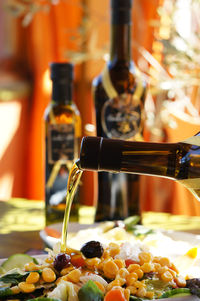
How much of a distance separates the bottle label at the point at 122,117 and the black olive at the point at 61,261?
1.59 ft

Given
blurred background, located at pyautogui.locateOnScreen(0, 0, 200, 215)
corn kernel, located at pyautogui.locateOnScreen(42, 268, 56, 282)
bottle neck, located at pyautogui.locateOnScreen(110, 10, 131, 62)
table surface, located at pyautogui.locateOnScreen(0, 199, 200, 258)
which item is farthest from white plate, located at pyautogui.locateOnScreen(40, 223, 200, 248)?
blurred background, located at pyautogui.locateOnScreen(0, 0, 200, 215)

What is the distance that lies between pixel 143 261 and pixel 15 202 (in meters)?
0.81

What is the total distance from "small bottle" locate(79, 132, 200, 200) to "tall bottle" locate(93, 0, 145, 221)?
0.45 m

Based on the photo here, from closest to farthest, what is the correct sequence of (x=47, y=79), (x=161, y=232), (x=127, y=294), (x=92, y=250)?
(x=127, y=294) → (x=92, y=250) → (x=161, y=232) → (x=47, y=79)

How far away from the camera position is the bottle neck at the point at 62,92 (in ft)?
3.75

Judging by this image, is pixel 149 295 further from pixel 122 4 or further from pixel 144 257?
pixel 122 4

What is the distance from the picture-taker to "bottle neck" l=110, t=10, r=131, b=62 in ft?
3.79

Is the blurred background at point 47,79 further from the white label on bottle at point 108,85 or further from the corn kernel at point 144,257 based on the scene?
the corn kernel at point 144,257

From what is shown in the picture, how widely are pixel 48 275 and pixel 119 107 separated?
562mm

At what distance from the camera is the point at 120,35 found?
119 cm

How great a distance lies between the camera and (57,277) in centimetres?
72

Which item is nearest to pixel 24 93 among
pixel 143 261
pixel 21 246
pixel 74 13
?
pixel 74 13

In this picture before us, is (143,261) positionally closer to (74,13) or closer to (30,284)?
(30,284)

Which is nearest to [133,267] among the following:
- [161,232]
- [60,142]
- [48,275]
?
[48,275]
